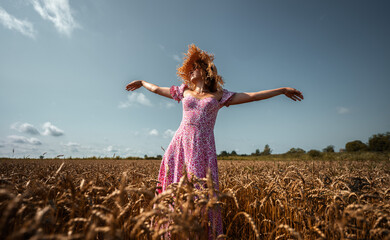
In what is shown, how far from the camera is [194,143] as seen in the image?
2.81 m

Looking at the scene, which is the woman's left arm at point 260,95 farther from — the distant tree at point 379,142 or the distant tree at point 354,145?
the distant tree at point 354,145

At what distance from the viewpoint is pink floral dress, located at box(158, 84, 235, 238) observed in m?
2.73

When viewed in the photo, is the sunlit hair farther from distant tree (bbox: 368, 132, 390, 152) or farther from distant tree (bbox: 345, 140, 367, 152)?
distant tree (bbox: 345, 140, 367, 152)

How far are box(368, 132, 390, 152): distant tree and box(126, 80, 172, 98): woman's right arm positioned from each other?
67001 mm

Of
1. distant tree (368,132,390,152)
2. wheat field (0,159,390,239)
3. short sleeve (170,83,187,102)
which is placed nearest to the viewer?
wheat field (0,159,390,239)

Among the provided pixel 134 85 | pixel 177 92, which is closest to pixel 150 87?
pixel 134 85

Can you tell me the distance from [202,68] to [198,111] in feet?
3.27

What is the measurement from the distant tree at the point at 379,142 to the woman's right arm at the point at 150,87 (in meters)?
67.0

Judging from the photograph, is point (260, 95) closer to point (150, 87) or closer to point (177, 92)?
point (177, 92)

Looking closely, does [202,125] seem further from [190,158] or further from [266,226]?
[266,226]

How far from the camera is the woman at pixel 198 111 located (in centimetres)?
275

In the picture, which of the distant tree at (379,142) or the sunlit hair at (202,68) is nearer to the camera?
the sunlit hair at (202,68)

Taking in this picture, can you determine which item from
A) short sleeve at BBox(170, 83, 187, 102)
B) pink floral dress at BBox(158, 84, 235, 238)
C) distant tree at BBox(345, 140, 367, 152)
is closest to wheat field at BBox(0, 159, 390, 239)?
pink floral dress at BBox(158, 84, 235, 238)

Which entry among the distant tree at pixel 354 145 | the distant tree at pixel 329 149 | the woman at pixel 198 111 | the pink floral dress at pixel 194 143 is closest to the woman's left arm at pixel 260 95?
the woman at pixel 198 111
